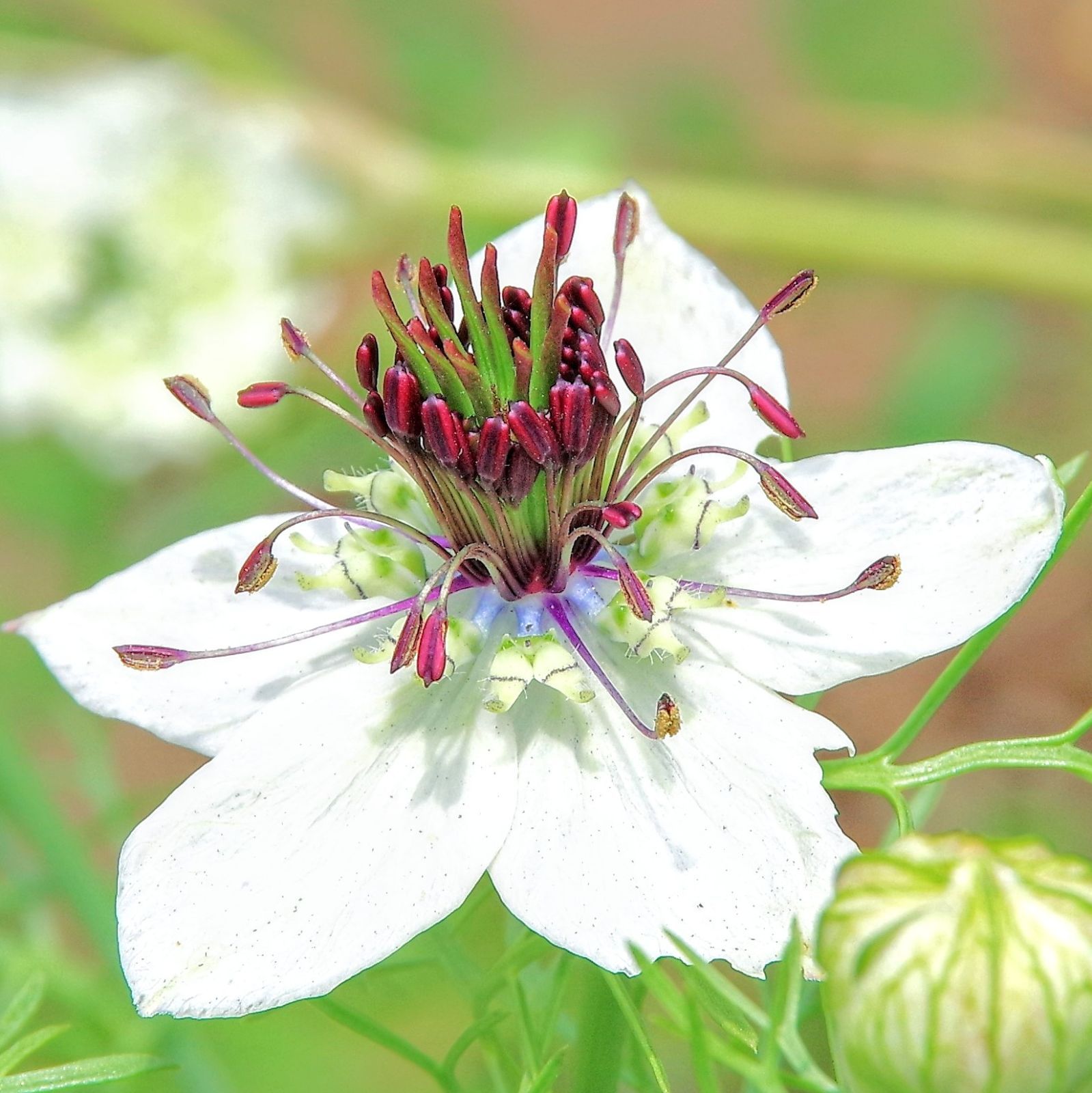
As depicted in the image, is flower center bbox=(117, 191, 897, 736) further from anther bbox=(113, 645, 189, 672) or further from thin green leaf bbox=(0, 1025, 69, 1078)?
thin green leaf bbox=(0, 1025, 69, 1078)

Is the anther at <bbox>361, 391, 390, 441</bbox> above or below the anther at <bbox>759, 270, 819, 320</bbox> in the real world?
above

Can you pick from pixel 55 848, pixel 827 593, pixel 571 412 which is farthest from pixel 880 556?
pixel 55 848

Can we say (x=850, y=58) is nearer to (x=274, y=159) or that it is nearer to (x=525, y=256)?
(x=274, y=159)

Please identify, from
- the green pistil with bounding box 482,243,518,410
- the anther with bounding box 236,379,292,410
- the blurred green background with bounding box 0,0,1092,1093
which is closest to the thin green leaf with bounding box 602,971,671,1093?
the green pistil with bounding box 482,243,518,410

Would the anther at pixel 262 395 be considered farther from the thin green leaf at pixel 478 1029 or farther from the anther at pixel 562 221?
the thin green leaf at pixel 478 1029

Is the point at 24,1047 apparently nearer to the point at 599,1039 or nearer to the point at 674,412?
the point at 599,1039

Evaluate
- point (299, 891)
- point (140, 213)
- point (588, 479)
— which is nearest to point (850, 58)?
point (140, 213)
